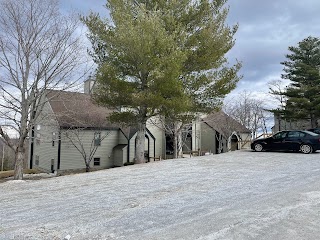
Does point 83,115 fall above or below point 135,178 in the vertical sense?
above

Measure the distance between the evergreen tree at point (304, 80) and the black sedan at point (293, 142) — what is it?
11.0 m

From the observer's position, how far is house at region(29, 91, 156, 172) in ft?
69.9

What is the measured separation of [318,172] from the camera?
1007 centimetres

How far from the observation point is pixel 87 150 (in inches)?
920

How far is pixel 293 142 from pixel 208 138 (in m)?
18.2

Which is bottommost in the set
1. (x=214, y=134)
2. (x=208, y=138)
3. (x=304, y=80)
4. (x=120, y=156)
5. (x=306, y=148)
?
(x=120, y=156)

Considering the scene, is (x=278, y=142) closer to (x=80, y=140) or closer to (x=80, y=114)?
(x=80, y=114)

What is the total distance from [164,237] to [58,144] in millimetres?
19462

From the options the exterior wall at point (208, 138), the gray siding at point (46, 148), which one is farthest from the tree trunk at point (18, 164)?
the exterior wall at point (208, 138)

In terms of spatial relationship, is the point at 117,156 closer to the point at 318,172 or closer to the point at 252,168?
the point at 252,168

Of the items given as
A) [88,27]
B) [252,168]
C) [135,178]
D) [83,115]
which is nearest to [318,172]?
[252,168]

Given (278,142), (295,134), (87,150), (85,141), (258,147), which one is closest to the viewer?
(295,134)

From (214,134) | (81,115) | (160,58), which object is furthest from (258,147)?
(214,134)

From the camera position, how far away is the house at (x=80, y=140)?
21.3 metres
